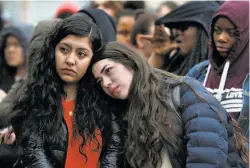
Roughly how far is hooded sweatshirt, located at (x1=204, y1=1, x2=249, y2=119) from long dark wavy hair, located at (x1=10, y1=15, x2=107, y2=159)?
0.99 meters

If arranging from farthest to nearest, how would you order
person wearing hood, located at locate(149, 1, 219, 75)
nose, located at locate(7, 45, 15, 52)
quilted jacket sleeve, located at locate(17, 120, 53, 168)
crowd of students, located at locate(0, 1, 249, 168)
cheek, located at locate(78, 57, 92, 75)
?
nose, located at locate(7, 45, 15, 52) → person wearing hood, located at locate(149, 1, 219, 75) → cheek, located at locate(78, 57, 92, 75) → quilted jacket sleeve, located at locate(17, 120, 53, 168) → crowd of students, located at locate(0, 1, 249, 168)

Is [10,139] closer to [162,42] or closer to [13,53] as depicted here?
[162,42]

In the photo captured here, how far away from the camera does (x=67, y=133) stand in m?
4.03

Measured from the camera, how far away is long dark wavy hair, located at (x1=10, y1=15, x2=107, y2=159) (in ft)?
13.3

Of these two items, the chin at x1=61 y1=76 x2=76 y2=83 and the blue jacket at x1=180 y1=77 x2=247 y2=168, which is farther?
the chin at x1=61 y1=76 x2=76 y2=83

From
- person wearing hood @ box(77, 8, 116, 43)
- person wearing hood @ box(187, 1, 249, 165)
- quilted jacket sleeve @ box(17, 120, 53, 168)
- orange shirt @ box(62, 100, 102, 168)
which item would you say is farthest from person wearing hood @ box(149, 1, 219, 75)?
quilted jacket sleeve @ box(17, 120, 53, 168)

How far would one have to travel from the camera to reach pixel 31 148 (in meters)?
3.99

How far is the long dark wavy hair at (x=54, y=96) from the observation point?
4051 millimetres

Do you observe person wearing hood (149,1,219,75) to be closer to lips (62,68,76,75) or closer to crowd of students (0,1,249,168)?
crowd of students (0,1,249,168)

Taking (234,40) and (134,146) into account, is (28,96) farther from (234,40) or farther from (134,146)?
(234,40)

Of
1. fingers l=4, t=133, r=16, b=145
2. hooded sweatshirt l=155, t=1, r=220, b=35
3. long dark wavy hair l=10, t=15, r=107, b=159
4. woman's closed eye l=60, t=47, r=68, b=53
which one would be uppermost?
hooded sweatshirt l=155, t=1, r=220, b=35

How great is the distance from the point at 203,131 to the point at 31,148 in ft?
3.68

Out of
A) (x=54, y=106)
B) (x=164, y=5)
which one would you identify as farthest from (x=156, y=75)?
(x=164, y=5)

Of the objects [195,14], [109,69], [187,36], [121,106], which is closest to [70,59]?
[109,69]
